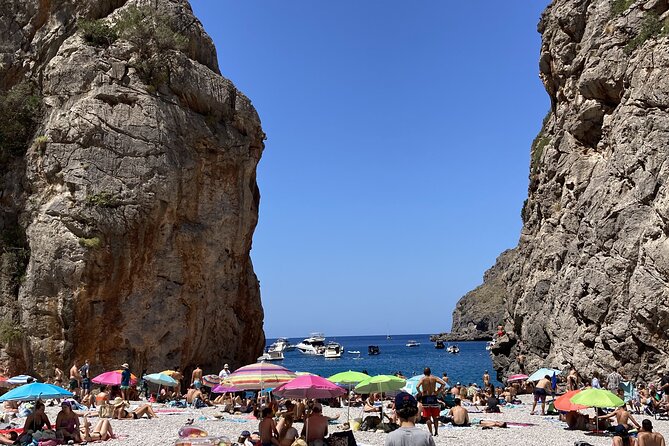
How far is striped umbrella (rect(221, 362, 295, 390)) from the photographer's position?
16.5 m

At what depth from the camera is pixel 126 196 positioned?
101ft

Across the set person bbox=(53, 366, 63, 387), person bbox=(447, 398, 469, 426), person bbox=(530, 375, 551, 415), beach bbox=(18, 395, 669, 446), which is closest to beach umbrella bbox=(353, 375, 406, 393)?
beach bbox=(18, 395, 669, 446)

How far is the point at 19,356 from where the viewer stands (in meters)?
28.7

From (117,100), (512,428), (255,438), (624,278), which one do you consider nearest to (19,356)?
(117,100)

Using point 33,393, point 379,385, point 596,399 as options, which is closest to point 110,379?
point 33,393

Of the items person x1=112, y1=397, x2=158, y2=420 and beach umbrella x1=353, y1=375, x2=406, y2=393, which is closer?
beach umbrella x1=353, y1=375, x2=406, y2=393

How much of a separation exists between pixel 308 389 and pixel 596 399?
8121 mm

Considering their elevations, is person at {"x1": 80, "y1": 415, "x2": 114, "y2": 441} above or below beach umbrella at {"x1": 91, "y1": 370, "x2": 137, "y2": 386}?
below

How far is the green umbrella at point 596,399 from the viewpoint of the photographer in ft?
55.0

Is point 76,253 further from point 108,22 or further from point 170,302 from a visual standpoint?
point 108,22

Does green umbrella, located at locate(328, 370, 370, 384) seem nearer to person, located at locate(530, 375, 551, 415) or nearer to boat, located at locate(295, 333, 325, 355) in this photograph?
person, located at locate(530, 375, 551, 415)

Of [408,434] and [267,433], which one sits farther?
[267,433]

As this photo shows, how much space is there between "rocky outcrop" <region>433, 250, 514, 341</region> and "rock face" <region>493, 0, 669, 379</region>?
102 meters

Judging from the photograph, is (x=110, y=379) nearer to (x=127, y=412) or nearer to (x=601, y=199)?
(x=127, y=412)
